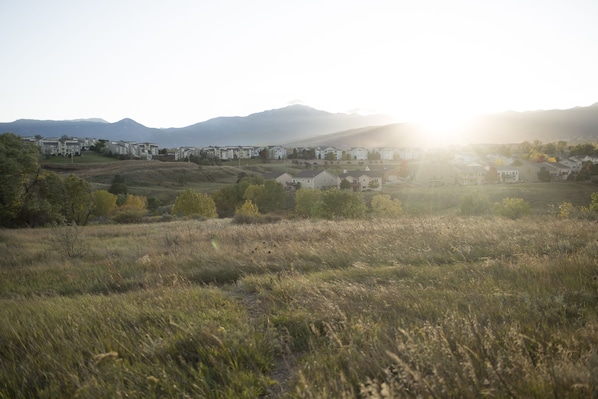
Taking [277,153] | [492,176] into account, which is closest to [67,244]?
[492,176]

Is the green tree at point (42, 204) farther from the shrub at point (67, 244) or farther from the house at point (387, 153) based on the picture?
the house at point (387, 153)

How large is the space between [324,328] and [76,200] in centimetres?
4185

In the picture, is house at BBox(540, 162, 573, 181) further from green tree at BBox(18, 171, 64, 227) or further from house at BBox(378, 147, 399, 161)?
green tree at BBox(18, 171, 64, 227)

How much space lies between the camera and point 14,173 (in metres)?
26.9

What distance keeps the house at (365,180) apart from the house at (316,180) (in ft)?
7.47

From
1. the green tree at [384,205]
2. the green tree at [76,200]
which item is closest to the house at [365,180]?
the green tree at [384,205]

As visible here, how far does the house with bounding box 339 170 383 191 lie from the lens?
85125mm

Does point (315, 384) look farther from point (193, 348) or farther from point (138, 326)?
point (138, 326)

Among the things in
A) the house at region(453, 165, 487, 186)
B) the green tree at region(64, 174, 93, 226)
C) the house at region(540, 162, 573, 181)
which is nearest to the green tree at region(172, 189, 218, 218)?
the green tree at region(64, 174, 93, 226)

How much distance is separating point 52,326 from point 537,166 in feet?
379

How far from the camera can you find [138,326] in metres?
4.16

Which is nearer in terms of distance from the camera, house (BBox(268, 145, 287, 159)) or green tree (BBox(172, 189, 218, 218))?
green tree (BBox(172, 189, 218, 218))

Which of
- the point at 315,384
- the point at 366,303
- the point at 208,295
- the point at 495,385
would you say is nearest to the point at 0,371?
the point at 208,295

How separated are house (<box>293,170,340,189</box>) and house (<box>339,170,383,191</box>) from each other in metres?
2.28
